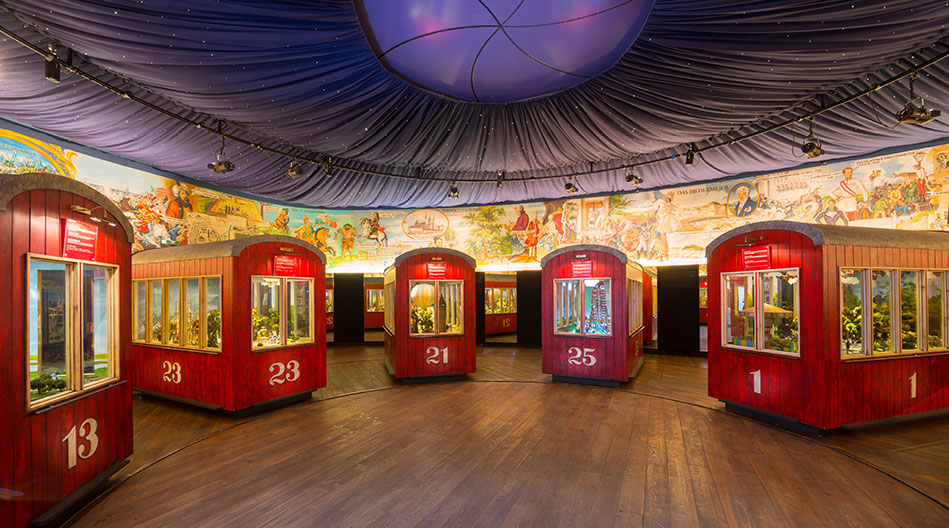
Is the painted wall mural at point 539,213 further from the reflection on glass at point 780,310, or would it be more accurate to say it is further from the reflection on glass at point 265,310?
the reflection on glass at point 780,310

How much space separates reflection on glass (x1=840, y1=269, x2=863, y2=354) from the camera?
598cm

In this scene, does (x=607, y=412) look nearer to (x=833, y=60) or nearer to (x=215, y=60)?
(x=833, y=60)

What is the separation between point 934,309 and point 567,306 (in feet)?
18.0

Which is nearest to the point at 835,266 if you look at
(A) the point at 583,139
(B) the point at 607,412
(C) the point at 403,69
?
(B) the point at 607,412

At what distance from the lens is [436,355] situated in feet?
30.5

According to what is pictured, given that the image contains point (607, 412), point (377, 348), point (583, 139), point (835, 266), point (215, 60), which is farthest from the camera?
point (377, 348)

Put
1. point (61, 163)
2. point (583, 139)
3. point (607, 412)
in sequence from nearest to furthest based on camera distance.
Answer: point (607, 412), point (61, 163), point (583, 139)

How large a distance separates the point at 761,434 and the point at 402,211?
11.6 m

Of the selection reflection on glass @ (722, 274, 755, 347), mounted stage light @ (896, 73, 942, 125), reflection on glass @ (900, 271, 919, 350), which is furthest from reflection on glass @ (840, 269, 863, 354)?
mounted stage light @ (896, 73, 942, 125)

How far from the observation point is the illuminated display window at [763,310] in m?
6.16

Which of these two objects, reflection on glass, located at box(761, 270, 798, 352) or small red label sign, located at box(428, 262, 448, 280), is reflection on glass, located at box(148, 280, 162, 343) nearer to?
small red label sign, located at box(428, 262, 448, 280)

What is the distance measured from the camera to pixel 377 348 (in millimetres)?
14797

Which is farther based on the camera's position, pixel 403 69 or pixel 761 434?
pixel 403 69

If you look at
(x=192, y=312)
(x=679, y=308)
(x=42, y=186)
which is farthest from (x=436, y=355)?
(x=679, y=308)
